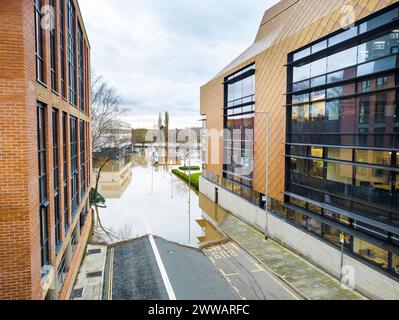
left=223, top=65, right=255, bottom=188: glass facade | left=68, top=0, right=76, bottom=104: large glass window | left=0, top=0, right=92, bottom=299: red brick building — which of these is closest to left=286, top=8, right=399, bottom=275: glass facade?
left=223, top=65, right=255, bottom=188: glass facade

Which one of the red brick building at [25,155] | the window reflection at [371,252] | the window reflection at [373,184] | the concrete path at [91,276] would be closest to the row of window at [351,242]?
the window reflection at [371,252]

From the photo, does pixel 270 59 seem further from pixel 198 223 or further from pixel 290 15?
pixel 198 223

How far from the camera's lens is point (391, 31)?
11633 mm

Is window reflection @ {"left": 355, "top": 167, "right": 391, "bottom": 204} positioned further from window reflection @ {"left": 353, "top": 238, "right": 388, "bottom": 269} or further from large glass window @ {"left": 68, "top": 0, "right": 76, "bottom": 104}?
large glass window @ {"left": 68, "top": 0, "right": 76, "bottom": 104}

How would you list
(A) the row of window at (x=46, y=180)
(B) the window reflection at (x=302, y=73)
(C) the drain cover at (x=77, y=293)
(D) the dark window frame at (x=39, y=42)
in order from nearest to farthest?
1. (D) the dark window frame at (x=39, y=42)
2. (A) the row of window at (x=46, y=180)
3. (C) the drain cover at (x=77, y=293)
4. (B) the window reflection at (x=302, y=73)

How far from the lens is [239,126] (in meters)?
26.7

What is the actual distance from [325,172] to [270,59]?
9419 mm

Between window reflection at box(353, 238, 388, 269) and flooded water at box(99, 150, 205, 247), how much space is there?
430 inches

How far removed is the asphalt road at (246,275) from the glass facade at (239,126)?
744 centimetres

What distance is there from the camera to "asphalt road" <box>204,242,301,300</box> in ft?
44.3

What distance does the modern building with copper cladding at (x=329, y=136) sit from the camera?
12.0 m

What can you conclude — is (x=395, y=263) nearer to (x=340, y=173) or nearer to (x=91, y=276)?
(x=340, y=173)

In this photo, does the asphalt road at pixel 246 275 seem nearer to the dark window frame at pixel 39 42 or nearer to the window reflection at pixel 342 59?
the window reflection at pixel 342 59
